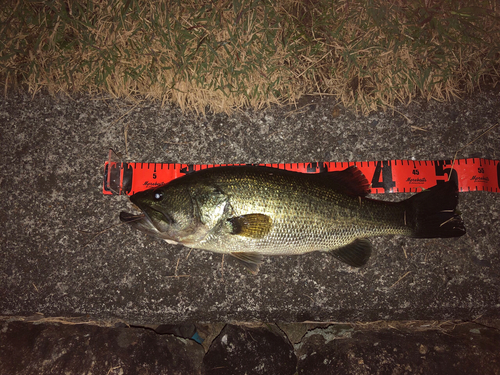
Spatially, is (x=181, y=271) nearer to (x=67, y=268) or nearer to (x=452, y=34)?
(x=67, y=268)

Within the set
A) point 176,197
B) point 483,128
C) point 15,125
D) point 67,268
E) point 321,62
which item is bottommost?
point 67,268

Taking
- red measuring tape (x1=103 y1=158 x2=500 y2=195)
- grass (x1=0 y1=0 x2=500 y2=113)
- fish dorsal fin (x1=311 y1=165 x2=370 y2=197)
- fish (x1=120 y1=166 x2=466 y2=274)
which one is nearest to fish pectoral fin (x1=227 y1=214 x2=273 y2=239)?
fish (x1=120 y1=166 x2=466 y2=274)

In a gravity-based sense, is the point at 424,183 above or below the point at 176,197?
above

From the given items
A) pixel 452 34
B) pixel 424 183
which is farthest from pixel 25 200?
pixel 452 34

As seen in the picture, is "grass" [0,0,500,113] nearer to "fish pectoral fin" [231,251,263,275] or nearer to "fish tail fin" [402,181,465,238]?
"fish tail fin" [402,181,465,238]

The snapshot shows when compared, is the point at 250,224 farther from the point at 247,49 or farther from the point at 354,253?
the point at 247,49

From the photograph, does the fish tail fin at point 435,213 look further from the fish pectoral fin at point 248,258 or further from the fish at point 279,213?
the fish pectoral fin at point 248,258

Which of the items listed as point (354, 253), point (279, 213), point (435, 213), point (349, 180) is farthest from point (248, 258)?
point (435, 213)

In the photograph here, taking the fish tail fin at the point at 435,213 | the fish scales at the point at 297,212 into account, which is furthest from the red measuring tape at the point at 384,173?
the fish scales at the point at 297,212
